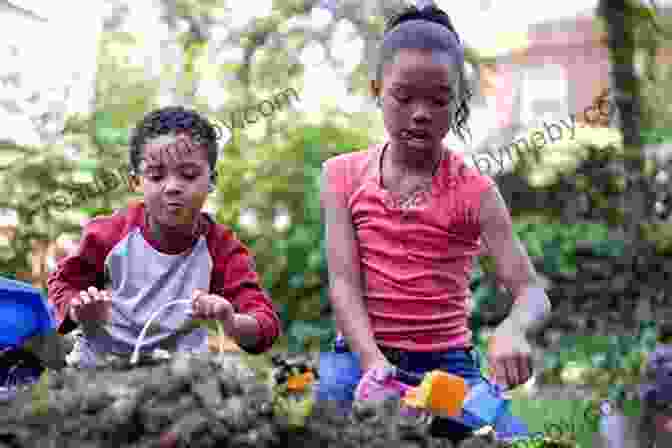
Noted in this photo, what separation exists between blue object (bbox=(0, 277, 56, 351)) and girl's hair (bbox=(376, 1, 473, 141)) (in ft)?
3.30

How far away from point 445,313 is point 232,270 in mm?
590

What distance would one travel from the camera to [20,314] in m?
1.88

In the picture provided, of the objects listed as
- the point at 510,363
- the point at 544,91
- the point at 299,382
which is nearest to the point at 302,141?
the point at 510,363

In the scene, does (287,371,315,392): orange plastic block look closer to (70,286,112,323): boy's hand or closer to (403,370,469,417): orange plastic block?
(403,370,469,417): orange plastic block

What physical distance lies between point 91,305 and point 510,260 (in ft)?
3.41

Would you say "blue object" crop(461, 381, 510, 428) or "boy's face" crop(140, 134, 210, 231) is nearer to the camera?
"blue object" crop(461, 381, 510, 428)

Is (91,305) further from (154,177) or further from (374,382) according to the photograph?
(374,382)

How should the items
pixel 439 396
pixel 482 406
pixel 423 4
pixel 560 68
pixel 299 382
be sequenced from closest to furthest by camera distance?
pixel 299 382, pixel 439 396, pixel 482 406, pixel 423 4, pixel 560 68

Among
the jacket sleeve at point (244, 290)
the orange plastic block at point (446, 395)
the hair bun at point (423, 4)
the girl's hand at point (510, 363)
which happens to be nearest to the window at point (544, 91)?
the hair bun at point (423, 4)

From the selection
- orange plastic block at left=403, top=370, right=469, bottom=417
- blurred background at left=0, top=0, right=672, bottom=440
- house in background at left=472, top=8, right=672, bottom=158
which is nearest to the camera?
orange plastic block at left=403, top=370, right=469, bottom=417

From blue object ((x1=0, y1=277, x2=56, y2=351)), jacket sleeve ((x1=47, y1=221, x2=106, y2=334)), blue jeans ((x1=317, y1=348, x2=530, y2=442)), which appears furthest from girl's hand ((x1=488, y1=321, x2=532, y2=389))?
jacket sleeve ((x1=47, y1=221, x2=106, y2=334))

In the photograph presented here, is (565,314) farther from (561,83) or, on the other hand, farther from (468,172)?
(561,83)

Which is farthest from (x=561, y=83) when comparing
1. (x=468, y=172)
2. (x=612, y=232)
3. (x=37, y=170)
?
(x=468, y=172)

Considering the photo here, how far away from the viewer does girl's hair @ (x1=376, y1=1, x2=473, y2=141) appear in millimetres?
2215
